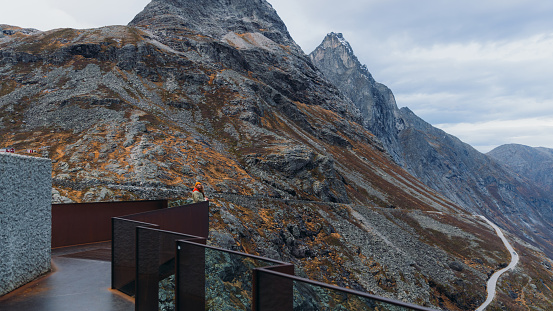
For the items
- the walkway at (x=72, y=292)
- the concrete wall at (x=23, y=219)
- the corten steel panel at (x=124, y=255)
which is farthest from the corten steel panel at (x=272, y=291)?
the concrete wall at (x=23, y=219)

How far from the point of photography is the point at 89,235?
46.7 feet

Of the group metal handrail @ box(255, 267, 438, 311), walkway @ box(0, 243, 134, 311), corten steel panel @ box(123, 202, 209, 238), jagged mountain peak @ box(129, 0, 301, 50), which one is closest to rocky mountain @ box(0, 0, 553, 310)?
jagged mountain peak @ box(129, 0, 301, 50)

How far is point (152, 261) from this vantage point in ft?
23.9

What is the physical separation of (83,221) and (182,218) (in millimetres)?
4539

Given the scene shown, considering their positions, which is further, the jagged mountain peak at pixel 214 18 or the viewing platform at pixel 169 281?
the jagged mountain peak at pixel 214 18

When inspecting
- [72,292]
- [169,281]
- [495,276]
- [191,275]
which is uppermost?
[191,275]

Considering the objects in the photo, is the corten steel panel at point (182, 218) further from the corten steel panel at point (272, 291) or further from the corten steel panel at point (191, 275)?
the corten steel panel at point (272, 291)

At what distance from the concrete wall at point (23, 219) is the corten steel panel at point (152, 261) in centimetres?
309

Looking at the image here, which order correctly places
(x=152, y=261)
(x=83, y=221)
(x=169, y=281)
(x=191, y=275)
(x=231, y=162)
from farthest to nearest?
(x=231, y=162) < (x=83, y=221) < (x=152, y=261) < (x=169, y=281) < (x=191, y=275)

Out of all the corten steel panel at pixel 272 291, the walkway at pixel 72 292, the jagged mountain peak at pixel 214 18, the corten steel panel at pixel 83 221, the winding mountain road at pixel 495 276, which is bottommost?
the winding mountain road at pixel 495 276

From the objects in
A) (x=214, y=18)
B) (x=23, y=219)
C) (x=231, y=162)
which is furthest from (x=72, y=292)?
(x=214, y=18)

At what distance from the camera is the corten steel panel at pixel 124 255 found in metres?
8.02

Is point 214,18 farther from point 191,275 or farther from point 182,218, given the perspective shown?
point 191,275

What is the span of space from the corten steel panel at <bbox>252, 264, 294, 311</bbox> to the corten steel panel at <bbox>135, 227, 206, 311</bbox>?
211cm
